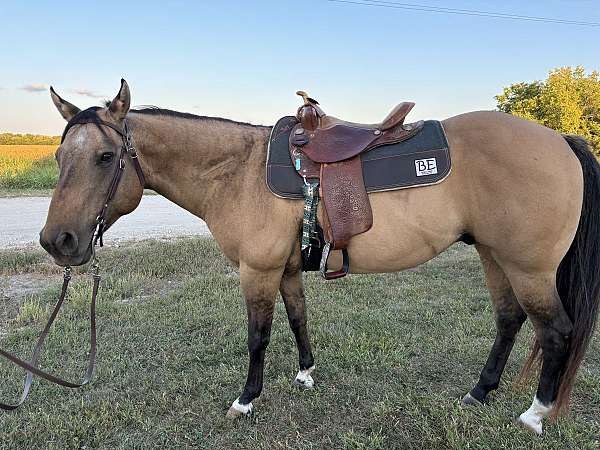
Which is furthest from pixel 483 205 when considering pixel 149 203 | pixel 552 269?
pixel 149 203

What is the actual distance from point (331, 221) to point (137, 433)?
5.84 ft

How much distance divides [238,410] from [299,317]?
2.53ft

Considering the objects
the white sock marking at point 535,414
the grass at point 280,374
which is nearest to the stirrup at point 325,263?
the grass at point 280,374

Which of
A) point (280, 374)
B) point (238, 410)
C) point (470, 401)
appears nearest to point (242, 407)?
point (238, 410)

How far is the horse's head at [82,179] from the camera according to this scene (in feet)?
7.38

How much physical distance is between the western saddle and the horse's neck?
0.31 m

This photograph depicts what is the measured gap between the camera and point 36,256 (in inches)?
253

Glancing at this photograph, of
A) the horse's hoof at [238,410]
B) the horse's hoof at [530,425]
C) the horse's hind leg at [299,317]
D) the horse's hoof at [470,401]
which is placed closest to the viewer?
the horse's hoof at [530,425]

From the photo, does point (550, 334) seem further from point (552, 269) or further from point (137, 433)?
point (137, 433)

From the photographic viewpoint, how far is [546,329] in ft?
8.38

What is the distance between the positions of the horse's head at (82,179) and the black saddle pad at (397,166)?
900 mm

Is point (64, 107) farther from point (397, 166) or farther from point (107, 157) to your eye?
point (397, 166)

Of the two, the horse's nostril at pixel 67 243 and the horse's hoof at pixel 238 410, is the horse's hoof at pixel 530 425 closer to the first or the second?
the horse's hoof at pixel 238 410

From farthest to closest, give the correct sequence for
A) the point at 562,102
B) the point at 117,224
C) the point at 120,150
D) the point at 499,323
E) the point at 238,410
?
the point at 562,102 → the point at 117,224 → the point at 499,323 → the point at 238,410 → the point at 120,150
